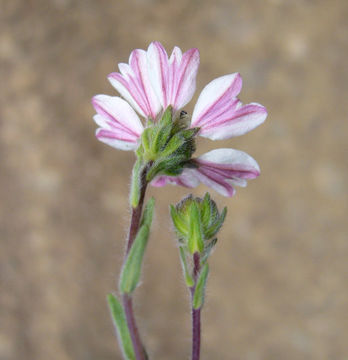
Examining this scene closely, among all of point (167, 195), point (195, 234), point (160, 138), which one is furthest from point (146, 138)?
point (167, 195)

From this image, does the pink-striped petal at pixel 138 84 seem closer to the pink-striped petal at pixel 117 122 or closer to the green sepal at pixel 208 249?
the pink-striped petal at pixel 117 122

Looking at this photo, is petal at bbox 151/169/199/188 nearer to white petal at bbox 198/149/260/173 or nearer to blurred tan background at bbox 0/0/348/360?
white petal at bbox 198/149/260/173

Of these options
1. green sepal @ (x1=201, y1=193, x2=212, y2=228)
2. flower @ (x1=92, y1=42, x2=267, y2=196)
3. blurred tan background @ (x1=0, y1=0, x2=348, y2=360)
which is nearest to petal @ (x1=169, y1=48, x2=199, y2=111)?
flower @ (x1=92, y1=42, x2=267, y2=196)

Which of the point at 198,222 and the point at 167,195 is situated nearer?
the point at 198,222

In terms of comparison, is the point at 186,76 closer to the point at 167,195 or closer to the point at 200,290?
the point at 200,290

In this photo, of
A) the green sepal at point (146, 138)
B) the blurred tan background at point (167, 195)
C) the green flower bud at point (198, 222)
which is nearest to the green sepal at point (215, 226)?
the green flower bud at point (198, 222)

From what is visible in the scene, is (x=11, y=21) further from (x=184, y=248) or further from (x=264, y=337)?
→ (x=184, y=248)

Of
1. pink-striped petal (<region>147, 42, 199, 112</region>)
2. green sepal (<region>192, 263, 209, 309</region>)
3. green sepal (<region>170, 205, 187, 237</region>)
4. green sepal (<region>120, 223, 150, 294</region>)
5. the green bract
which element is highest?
pink-striped petal (<region>147, 42, 199, 112</region>)
